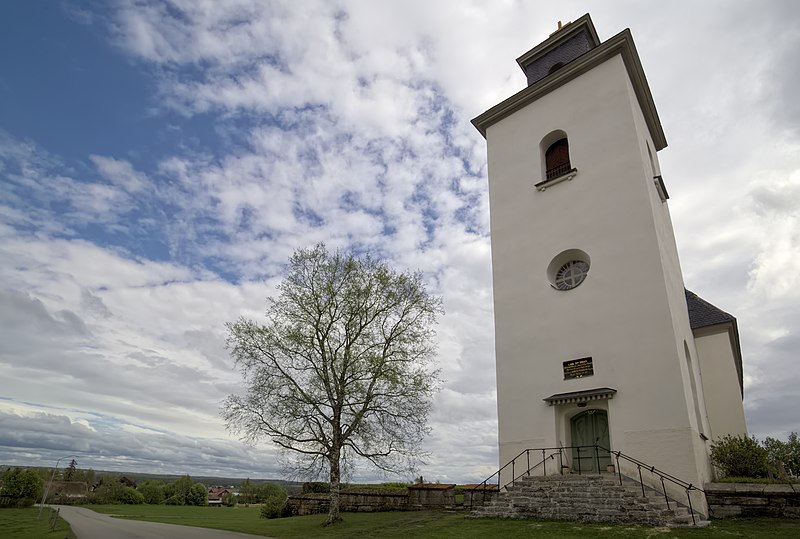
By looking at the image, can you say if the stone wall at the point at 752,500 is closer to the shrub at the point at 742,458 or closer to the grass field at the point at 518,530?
the grass field at the point at 518,530

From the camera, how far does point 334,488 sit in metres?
16.7

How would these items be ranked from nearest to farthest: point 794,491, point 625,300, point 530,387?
1. point 794,491
2. point 625,300
3. point 530,387

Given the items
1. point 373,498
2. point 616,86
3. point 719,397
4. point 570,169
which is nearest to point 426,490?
point 373,498

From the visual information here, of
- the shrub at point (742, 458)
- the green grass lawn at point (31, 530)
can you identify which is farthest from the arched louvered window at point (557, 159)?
the green grass lawn at point (31, 530)

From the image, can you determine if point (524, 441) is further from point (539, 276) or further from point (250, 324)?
point (250, 324)

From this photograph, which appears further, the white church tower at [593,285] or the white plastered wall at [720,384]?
the white plastered wall at [720,384]

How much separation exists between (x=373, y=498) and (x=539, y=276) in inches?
496

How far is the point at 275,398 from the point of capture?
1786cm

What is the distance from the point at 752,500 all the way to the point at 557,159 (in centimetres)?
1385

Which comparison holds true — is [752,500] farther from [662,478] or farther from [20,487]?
[20,487]

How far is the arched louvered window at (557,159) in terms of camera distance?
64.7ft

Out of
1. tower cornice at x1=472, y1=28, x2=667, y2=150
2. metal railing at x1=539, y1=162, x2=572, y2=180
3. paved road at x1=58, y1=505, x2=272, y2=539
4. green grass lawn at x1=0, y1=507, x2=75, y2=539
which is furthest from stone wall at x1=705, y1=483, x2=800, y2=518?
green grass lawn at x1=0, y1=507, x2=75, y2=539

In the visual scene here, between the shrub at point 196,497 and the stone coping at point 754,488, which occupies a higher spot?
the stone coping at point 754,488

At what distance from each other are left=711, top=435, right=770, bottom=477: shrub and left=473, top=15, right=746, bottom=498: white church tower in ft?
2.45
